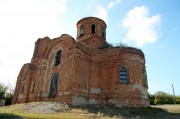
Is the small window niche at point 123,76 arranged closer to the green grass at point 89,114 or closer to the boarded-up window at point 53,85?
the green grass at point 89,114

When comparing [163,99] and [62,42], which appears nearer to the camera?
[62,42]

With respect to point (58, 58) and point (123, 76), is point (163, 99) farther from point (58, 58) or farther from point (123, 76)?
point (58, 58)

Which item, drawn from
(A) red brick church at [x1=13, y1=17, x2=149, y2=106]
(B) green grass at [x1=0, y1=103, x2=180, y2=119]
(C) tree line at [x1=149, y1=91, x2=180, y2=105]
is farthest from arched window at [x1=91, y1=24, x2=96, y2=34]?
(C) tree line at [x1=149, y1=91, x2=180, y2=105]

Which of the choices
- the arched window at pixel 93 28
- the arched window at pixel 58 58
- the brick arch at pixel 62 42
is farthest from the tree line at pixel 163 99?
the brick arch at pixel 62 42

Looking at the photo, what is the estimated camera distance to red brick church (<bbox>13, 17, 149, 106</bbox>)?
1628 cm

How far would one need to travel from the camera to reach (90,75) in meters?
17.6

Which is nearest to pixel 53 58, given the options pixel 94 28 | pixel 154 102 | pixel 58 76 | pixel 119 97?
pixel 58 76

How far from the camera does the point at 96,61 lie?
18.5m

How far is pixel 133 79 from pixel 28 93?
507 inches

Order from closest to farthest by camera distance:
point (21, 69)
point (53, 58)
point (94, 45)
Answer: point (53, 58)
point (94, 45)
point (21, 69)

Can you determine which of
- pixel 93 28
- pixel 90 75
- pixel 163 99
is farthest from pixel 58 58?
pixel 163 99

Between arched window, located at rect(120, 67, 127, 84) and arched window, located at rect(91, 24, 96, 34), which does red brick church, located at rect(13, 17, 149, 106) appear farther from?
arched window, located at rect(91, 24, 96, 34)

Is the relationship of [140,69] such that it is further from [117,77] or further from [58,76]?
[58,76]

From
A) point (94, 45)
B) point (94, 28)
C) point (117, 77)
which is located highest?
point (94, 28)
